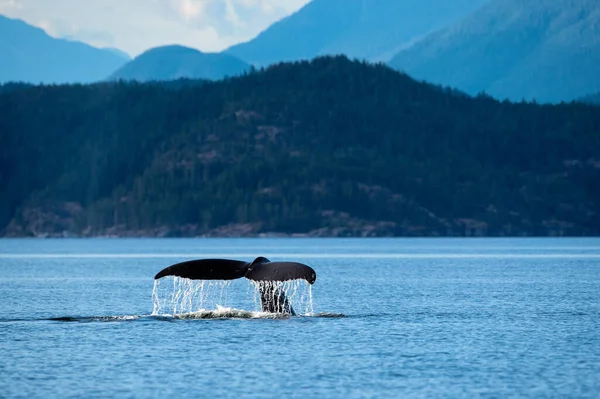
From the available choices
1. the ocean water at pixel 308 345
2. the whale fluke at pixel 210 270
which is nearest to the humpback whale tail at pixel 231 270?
the whale fluke at pixel 210 270

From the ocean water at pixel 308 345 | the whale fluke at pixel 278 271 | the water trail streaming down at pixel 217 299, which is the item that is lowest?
the ocean water at pixel 308 345

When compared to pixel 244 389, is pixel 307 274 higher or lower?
higher

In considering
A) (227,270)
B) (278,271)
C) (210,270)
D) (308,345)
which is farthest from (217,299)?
(278,271)

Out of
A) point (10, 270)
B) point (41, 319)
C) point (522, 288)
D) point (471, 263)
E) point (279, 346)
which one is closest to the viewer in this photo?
point (279, 346)

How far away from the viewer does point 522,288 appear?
289 feet

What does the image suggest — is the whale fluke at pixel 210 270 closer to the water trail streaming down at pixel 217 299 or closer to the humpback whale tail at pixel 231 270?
the humpback whale tail at pixel 231 270

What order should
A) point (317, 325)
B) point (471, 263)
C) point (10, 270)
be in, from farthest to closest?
point (471, 263), point (10, 270), point (317, 325)

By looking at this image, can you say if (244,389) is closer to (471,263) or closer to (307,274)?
(307,274)

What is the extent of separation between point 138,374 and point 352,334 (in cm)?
1294

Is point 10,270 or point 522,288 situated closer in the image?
point 522,288

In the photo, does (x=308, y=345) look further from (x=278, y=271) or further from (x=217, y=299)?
A: (x=217, y=299)

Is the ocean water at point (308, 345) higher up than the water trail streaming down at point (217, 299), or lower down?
lower down

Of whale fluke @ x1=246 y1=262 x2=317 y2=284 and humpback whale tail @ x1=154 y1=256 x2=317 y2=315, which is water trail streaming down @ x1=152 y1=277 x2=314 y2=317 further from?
whale fluke @ x1=246 y1=262 x2=317 y2=284

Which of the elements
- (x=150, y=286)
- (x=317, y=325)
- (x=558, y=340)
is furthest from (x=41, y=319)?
(x=150, y=286)
